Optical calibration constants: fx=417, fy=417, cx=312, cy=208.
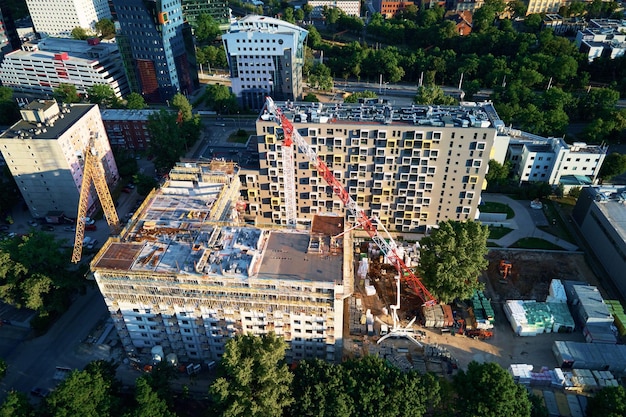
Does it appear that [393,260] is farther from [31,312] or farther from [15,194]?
[15,194]

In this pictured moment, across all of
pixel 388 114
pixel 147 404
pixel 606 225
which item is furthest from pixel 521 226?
pixel 147 404

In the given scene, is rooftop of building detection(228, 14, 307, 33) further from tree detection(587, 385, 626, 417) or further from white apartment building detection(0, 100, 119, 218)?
tree detection(587, 385, 626, 417)

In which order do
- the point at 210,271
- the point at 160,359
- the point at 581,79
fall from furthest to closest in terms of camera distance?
the point at 581,79, the point at 160,359, the point at 210,271

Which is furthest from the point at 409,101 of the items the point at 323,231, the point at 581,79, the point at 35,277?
the point at 35,277

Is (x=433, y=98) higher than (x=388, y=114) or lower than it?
lower

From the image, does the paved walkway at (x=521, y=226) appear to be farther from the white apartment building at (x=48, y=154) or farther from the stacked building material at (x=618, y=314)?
the white apartment building at (x=48, y=154)

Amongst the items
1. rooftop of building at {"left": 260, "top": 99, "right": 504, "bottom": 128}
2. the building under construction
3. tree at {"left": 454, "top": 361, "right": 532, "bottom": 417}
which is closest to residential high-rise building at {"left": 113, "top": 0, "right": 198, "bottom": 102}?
rooftop of building at {"left": 260, "top": 99, "right": 504, "bottom": 128}

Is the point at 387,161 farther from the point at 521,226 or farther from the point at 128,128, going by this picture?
the point at 128,128
